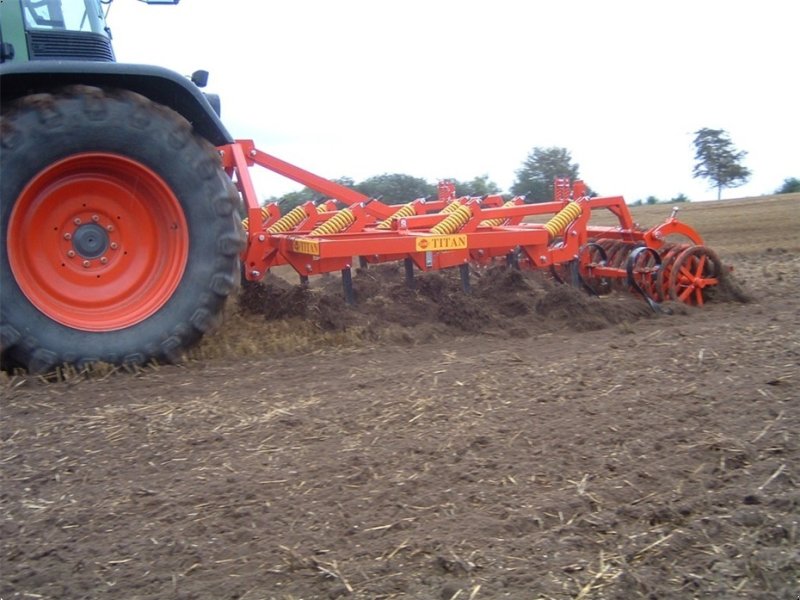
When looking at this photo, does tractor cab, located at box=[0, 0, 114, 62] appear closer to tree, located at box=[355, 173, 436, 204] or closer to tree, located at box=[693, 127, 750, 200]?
tree, located at box=[355, 173, 436, 204]

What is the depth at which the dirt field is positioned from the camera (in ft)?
7.43

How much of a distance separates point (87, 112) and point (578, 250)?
3808mm

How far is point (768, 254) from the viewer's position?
31.6ft

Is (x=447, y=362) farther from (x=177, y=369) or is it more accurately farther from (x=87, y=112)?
(x=87, y=112)

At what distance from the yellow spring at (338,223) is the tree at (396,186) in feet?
14.9

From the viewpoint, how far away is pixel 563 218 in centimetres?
636

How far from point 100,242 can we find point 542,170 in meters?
8.65

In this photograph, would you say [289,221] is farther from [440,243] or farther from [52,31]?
[52,31]

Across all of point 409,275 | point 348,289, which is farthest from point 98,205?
point 409,275

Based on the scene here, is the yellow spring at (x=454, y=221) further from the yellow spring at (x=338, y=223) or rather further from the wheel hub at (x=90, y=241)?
the wheel hub at (x=90, y=241)

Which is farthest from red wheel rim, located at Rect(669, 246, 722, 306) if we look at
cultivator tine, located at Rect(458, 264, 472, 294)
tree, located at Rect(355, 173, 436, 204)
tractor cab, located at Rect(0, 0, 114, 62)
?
tree, located at Rect(355, 173, 436, 204)

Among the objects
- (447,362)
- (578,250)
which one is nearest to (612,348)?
(447,362)

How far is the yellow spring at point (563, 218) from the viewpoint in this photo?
6.25 metres

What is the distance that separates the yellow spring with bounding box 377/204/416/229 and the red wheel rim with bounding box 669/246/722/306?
2203 mm
